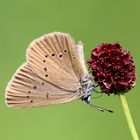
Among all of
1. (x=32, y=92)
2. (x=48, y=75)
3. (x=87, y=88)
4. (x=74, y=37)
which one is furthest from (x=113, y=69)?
(x=74, y=37)

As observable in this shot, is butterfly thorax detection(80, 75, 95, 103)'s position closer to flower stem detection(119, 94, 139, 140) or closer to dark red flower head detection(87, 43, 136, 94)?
dark red flower head detection(87, 43, 136, 94)

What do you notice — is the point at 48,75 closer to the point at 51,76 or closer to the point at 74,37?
the point at 51,76

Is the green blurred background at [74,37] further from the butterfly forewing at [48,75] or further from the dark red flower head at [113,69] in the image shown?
the dark red flower head at [113,69]

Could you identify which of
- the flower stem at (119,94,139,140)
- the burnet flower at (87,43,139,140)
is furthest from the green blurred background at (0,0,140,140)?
the flower stem at (119,94,139,140)

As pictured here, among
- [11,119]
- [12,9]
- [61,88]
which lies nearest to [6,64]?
[11,119]

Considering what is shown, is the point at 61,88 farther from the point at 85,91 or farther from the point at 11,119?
the point at 11,119

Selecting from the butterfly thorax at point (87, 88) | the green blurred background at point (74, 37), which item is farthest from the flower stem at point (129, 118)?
the green blurred background at point (74, 37)
